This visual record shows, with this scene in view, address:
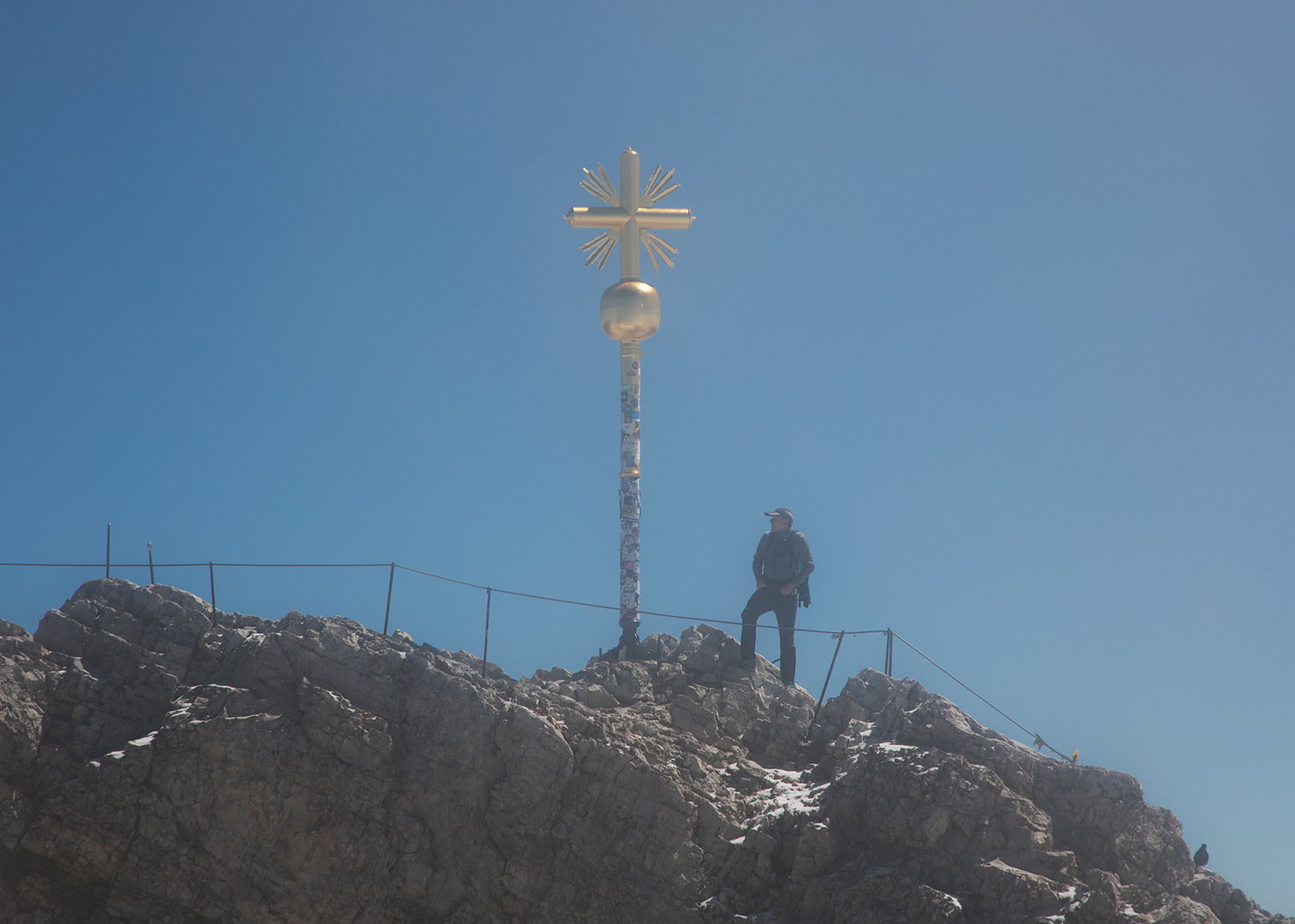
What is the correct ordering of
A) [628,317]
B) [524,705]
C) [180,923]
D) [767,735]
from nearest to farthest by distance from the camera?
[180,923], [524,705], [767,735], [628,317]

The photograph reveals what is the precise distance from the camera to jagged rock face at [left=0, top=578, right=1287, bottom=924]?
12.9m

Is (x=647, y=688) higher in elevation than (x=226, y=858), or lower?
higher

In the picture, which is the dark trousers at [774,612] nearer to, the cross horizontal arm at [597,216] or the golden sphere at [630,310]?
the golden sphere at [630,310]

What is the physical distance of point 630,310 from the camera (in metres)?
20.6

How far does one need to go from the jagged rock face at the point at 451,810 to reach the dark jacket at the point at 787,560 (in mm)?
3553

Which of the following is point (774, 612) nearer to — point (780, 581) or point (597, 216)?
point (780, 581)

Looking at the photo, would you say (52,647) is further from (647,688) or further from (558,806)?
(647,688)

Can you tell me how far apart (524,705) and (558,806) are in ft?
5.67

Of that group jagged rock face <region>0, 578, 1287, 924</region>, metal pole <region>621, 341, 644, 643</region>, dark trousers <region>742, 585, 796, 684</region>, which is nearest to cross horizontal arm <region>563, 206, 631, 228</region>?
metal pole <region>621, 341, 644, 643</region>

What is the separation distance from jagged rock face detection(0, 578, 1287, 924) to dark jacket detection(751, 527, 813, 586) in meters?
3.55

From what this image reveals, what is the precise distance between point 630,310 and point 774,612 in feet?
21.1

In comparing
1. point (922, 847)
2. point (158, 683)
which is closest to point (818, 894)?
point (922, 847)

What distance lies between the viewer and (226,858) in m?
13.1

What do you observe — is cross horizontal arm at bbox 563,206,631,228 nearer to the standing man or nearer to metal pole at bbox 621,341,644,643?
metal pole at bbox 621,341,644,643
